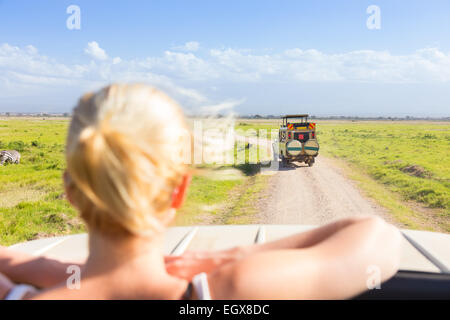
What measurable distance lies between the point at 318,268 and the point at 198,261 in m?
0.35

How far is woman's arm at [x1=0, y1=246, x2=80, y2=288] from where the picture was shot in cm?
115

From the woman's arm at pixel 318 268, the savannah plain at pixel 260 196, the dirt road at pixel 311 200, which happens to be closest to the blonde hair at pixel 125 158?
the woman's arm at pixel 318 268

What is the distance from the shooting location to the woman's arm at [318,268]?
812 mm

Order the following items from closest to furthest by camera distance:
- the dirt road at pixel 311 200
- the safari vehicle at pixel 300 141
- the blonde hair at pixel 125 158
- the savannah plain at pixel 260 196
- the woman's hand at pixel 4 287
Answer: the blonde hair at pixel 125 158
the woman's hand at pixel 4 287
the savannah plain at pixel 260 196
the dirt road at pixel 311 200
the safari vehicle at pixel 300 141

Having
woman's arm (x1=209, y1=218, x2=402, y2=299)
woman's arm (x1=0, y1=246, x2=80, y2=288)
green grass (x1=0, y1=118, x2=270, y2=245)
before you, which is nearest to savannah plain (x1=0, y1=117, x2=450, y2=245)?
green grass (x1=0, y1=118, x2=270, y2=245)

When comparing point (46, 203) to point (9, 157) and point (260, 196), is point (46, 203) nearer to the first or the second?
point (260, 196)

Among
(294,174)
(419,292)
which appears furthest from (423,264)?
(294,174)

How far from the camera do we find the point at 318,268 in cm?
87

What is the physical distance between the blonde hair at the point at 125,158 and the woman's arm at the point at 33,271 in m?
0.46

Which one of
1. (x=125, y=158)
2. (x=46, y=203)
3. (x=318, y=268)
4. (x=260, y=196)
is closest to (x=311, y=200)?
(x=260, y=196)

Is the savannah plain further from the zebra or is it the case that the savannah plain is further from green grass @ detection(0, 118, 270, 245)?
the zebra

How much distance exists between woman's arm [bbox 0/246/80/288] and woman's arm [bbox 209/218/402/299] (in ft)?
1.87

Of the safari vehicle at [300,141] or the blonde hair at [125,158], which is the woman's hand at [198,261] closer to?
the blonde hair at [125,158]
